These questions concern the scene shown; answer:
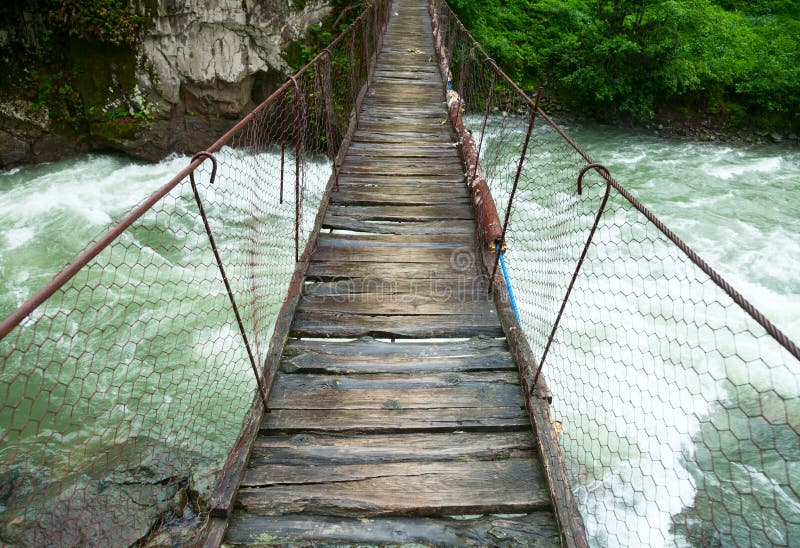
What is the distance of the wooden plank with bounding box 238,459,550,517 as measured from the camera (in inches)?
73.0

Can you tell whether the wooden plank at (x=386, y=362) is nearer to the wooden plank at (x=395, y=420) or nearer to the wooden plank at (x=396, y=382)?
the wooden plank at (x=396, y=382)

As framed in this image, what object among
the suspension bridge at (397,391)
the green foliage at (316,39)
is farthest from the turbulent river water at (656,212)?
the green foliage at (316,39)

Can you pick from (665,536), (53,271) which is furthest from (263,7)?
(665,536)

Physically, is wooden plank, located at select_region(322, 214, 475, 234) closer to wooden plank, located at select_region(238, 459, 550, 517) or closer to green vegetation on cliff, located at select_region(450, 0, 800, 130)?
wooden plank, located at select_region(238, 459, 550, 517)

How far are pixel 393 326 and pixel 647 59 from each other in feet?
34.0

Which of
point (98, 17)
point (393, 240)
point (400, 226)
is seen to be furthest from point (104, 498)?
point (98, 17)

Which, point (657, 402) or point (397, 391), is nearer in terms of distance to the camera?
point (397, 391)

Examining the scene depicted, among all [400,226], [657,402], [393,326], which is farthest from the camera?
[657,402]

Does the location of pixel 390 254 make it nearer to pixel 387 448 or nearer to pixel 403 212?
pixel 403 212

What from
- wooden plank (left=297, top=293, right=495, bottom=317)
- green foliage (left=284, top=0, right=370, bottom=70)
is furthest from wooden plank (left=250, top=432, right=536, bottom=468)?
green foliage (left=284, top=0, right=370, bottom=70)

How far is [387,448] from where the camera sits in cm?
209

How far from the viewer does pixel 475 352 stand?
8.45 feet

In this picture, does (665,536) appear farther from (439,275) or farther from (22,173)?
(22,173)

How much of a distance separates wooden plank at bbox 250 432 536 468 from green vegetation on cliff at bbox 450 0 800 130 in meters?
9.82
